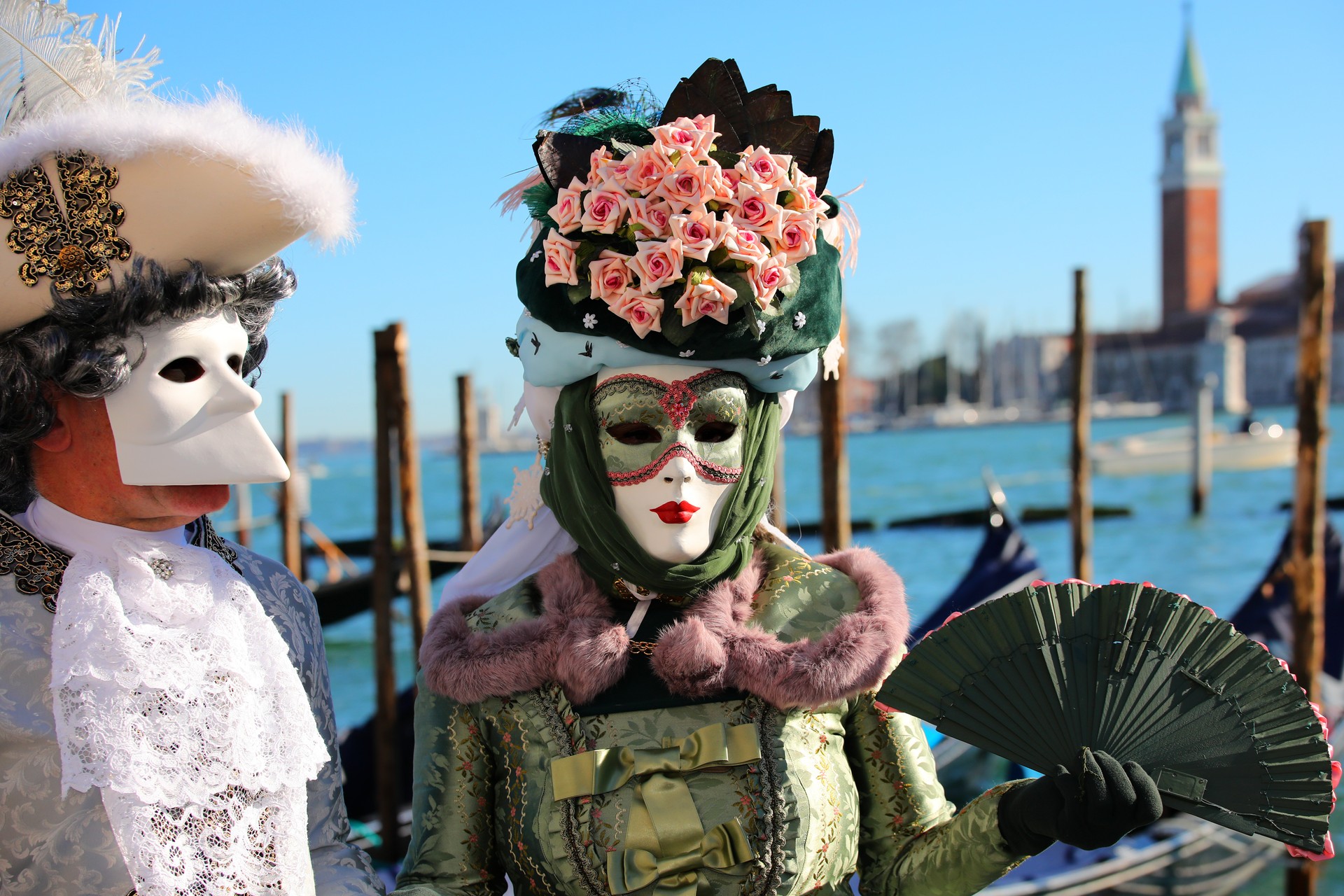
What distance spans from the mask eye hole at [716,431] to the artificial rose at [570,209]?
0.36 m

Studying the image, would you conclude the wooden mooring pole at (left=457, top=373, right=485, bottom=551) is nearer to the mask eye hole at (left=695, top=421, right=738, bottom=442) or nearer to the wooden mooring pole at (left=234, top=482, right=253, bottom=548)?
the wooden mooring pole at (left=234, top=482, right=253, bottom=548)

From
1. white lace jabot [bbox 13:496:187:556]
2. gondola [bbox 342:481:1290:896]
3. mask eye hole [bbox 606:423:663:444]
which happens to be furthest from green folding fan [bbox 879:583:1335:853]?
gondola [bbox 342:481:1290:896]

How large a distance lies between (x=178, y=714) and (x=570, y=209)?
2.88 ft

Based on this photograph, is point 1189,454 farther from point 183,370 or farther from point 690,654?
point 183,370

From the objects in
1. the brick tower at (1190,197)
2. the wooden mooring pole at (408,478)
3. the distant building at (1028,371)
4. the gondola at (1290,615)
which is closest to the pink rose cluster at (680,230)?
the wooden mooring pole at (408,478)

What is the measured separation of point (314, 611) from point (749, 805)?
2.39 ft

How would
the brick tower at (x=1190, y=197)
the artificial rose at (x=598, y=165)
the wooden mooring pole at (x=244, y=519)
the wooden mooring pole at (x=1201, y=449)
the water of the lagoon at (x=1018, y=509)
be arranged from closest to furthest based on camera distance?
the artificial rose at (x=598, y=165), the wooden mooring pole at (x=244, y=519), the water of the lagoon at (x=1018, y=509), the wooden mooring pole at (x=1201, y=449), the brick tower at (x=1190, y=197)

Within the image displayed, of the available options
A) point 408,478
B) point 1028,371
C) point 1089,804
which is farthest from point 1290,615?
point 1028,371

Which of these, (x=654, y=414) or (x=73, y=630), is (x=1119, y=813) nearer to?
(x=654, y=414)

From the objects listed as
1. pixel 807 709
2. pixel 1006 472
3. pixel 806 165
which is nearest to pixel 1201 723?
pixel 807 709

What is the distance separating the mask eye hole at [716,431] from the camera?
180 cm

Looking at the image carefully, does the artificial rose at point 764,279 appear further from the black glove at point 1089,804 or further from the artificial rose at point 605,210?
the black glove at point 1089,804

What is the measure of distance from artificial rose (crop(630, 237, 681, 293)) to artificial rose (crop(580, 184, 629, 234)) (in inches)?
2.9

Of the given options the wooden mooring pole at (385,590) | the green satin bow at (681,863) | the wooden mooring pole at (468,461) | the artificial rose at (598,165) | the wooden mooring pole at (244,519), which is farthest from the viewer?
the wooden mooring pole at (244,519)
